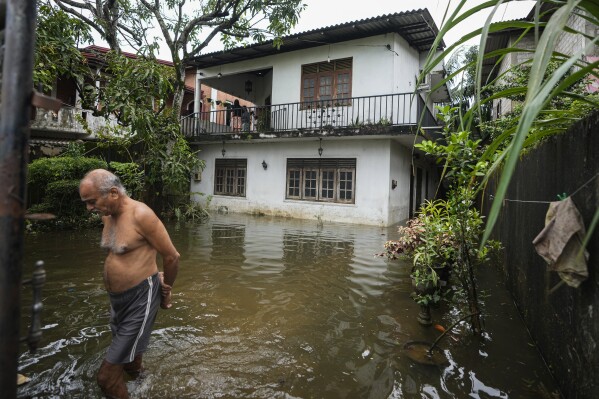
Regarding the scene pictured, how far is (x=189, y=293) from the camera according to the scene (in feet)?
15.3

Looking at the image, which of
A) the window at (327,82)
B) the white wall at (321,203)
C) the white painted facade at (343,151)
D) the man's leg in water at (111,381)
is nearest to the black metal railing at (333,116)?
the window at (327,82)

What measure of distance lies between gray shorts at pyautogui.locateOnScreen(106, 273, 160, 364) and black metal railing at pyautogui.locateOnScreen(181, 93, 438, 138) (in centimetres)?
940

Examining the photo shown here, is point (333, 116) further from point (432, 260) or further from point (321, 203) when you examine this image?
point (432, 260)

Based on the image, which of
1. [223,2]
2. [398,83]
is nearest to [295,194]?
[398,83]

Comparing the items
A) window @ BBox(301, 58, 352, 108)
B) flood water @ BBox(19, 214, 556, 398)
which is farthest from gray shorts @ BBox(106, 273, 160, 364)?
window @ BBox(301, 58, 352, 108)

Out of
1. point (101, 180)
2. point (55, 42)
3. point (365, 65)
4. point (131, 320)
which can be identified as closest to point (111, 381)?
point (131, 320)

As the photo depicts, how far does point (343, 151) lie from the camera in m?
12.4

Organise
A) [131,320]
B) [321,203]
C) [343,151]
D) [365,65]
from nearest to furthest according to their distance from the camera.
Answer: [131,320], [365,65], [343,151], [321,203]

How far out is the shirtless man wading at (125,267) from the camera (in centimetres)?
224

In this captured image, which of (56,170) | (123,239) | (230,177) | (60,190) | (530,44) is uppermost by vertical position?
(530,44)

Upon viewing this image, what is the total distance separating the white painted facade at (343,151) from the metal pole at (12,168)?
33.4 ft

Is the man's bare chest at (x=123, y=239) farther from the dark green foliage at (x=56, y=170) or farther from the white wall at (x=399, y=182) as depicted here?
the white wall at (x=399, y=182)

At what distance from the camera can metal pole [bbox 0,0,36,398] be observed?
1.06 meters

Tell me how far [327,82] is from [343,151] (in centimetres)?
286
